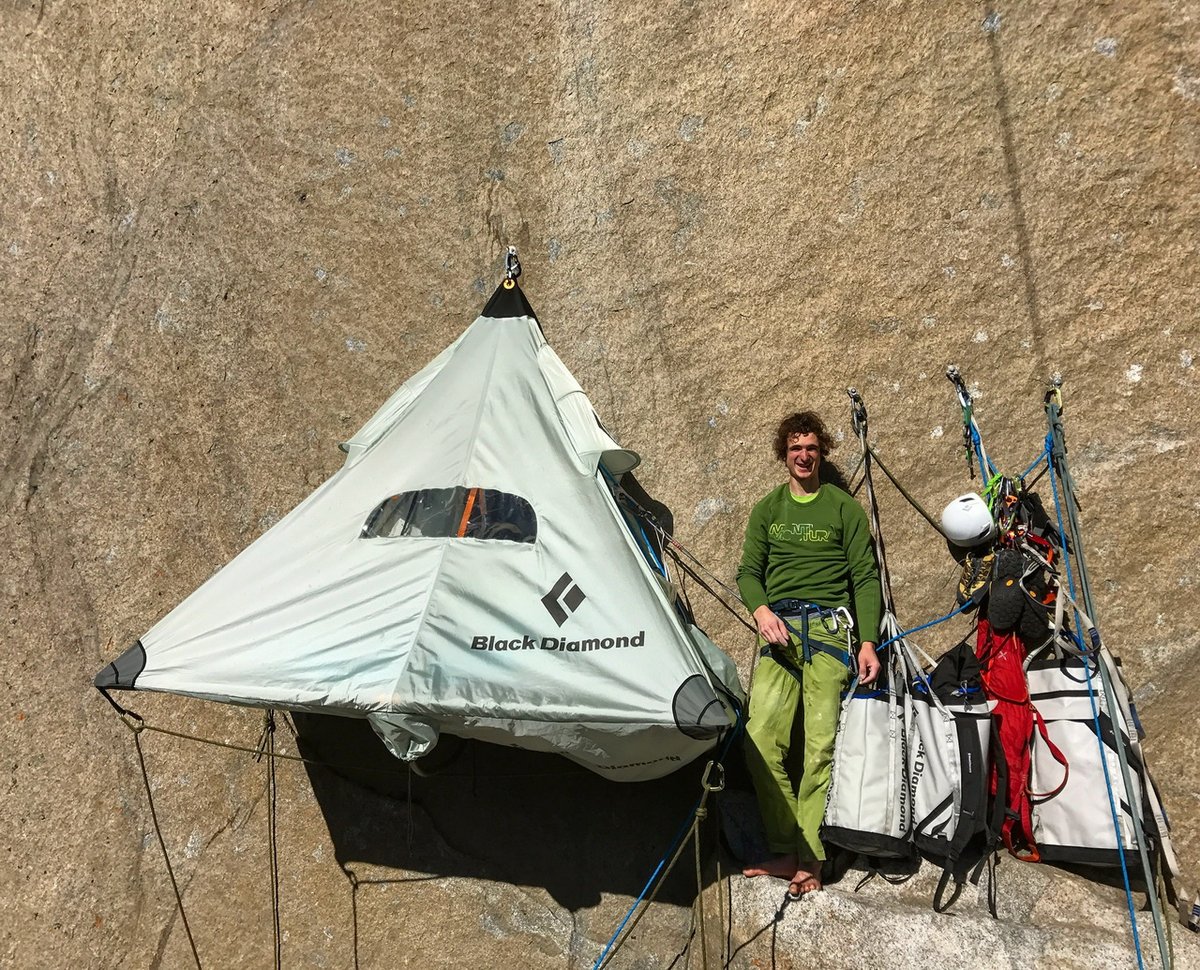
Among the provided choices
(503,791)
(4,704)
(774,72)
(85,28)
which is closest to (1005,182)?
(774,72)

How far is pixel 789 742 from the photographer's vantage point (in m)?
3.77

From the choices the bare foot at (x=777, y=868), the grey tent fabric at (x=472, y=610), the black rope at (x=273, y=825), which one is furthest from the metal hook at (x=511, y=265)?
the bare foot at (x=777, y=868)

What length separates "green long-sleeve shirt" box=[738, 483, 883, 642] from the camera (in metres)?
3.77

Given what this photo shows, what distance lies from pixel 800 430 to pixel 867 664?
1032mm

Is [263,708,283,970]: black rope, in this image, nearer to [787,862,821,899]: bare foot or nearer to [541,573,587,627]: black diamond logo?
[541,573,587,627]: black diamond logo

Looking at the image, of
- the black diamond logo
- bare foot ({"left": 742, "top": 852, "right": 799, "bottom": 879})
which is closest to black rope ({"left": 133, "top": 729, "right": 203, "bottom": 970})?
the black diamond logo

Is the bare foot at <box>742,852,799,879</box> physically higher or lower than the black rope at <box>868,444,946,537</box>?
lower

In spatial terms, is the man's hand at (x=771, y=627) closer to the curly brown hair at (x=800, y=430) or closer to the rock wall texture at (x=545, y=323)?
the rock wall texture at (x=545, y=323)

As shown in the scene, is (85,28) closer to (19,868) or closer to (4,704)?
(4,704)

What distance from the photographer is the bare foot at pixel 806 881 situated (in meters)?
3.62

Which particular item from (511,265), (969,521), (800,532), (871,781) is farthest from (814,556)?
(511,265)

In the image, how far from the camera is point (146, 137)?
16.7 feet

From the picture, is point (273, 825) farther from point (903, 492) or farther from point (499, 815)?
point (903, 492)

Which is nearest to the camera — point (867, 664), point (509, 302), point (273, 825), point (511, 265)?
point (867, 664)
